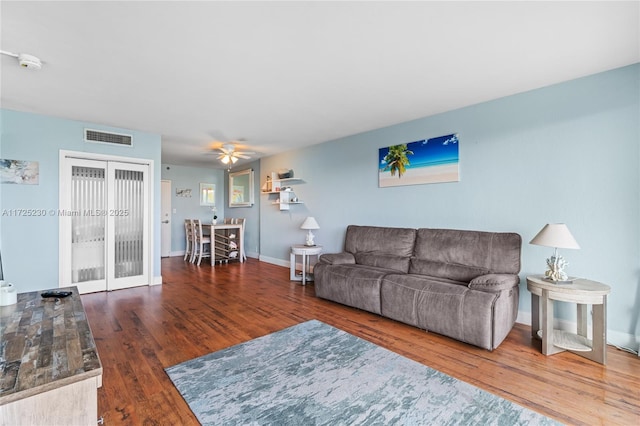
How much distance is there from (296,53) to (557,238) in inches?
104

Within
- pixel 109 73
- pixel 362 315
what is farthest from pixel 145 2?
pixel 362 315

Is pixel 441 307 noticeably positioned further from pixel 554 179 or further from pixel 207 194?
pixel 207 194

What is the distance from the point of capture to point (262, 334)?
280 cm

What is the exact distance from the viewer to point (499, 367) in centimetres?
223

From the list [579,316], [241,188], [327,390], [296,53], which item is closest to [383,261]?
[579,316]

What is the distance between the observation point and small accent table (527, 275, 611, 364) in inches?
89.5

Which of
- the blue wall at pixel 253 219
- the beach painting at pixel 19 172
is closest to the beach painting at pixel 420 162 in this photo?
the blue wall at pixel 253 219

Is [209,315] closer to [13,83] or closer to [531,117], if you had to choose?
[13,83]

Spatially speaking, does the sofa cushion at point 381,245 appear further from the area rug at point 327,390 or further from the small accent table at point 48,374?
the small accent table at point 48,374

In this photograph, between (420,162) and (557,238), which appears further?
(420,162)

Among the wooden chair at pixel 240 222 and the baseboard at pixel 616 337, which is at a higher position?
the wooden chair at pixel 240 222

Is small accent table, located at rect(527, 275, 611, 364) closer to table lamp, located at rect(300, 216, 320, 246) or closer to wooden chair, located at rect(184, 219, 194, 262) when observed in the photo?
table lamp, located at rect(300, 216, 320, 246)

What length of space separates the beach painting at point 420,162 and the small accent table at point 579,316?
61.0 inches

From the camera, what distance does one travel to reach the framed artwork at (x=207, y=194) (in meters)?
8.18
